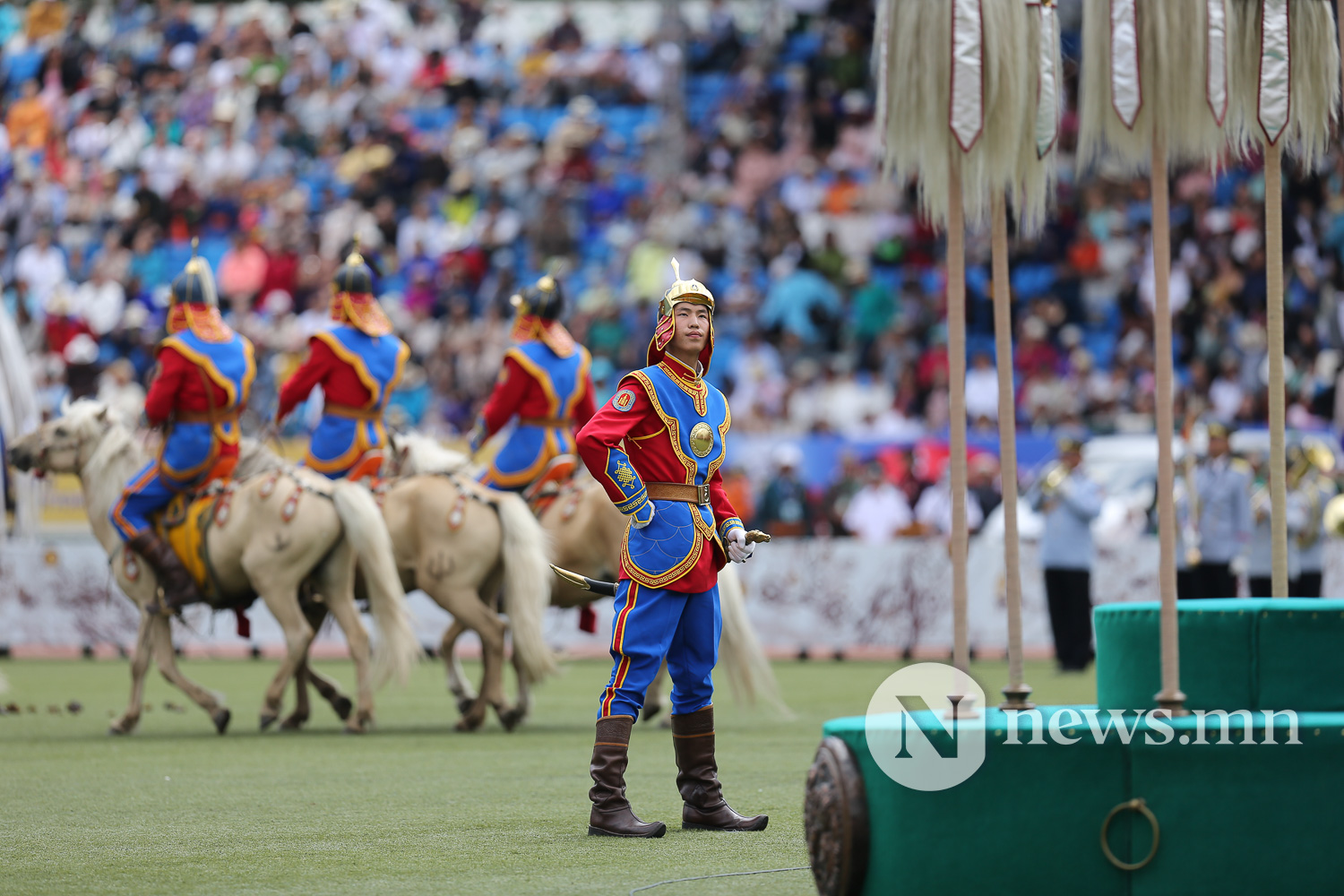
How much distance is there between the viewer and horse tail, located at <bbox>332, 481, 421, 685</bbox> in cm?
1085

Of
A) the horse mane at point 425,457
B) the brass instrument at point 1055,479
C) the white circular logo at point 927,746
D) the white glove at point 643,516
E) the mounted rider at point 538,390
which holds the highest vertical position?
the mounted rider at point 538,390

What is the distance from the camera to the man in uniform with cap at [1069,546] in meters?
16.1

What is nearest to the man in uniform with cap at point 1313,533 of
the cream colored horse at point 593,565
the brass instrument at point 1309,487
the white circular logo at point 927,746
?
the brass instrument at point 1309,487

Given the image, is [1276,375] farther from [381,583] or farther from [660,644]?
[381,583]

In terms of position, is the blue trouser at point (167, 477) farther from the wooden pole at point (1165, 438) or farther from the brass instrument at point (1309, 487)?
the brass instrument at point (1309, 487)

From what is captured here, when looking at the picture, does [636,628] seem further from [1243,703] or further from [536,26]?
[536,26]

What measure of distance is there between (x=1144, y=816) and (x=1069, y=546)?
11680 mm

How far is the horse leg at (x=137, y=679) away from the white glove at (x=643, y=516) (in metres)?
5.37

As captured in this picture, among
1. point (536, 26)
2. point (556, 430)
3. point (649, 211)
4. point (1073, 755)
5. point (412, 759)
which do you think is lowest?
point (412, 759)

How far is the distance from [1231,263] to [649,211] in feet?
24.7

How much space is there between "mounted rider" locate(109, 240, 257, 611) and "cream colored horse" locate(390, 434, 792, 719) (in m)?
1.56

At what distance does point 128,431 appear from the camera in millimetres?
11844

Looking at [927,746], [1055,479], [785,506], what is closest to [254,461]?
[927,746]

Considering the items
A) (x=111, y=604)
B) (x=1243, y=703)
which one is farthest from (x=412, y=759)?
(x=111, y=604)
